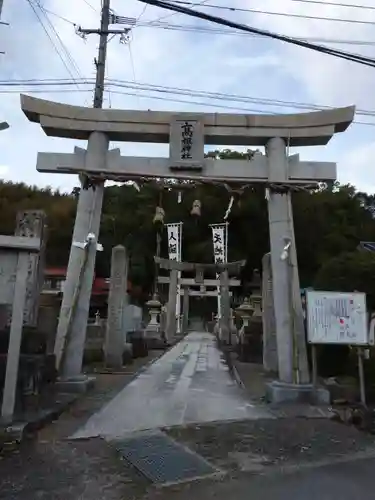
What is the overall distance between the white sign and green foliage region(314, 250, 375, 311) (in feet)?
10.3

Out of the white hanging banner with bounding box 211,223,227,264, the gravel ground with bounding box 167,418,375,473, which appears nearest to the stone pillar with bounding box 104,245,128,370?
the gravel ground with bounding box 167,418,375,473

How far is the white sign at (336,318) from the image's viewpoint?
28.0ft

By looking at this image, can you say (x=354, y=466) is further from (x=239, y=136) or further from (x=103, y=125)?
(x=103, y=125)

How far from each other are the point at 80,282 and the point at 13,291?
3.54m

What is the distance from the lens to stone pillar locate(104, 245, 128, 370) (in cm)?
1423

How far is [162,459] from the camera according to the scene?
5.38 meters

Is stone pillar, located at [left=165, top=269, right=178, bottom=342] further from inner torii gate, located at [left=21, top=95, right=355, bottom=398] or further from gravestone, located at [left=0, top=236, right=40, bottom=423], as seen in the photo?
gravestone, located at [left=0, top=236, right=40, bottom=423]

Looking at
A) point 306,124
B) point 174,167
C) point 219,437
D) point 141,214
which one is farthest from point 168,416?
point 141,214

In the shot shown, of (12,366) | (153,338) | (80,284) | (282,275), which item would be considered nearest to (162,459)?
(12,366)

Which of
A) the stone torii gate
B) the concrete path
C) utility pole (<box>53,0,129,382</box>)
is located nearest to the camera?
the concrete path

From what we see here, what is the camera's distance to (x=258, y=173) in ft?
32.2

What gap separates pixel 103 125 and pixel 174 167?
1702 mm

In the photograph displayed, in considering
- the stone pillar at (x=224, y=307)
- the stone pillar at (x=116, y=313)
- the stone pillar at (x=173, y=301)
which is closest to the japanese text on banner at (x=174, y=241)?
the stone pillar at (x=173, y=301)

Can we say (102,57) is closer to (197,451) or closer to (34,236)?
(34,236)
